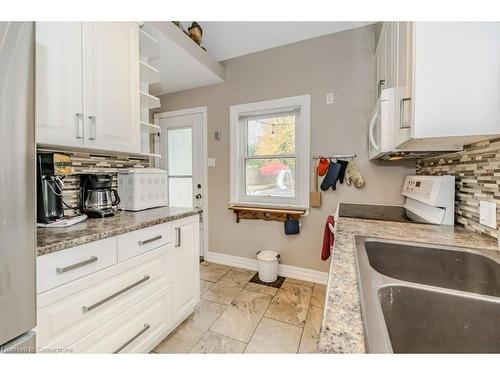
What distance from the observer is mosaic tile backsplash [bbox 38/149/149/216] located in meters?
1.46

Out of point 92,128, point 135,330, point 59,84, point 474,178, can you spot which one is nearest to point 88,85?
point 59,84

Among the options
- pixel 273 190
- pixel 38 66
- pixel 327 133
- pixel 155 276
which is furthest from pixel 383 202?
pixel 38 66

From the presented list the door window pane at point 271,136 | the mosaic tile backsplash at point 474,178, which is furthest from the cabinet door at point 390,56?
the door window pane at point 271,136

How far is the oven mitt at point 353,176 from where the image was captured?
2111mm

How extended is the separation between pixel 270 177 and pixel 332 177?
711 millimetres

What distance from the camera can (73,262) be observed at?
94 centimetres

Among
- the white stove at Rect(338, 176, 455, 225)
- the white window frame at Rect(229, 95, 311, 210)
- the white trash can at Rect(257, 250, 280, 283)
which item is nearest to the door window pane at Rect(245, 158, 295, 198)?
the white window frame at Rect(229, 95, 311, 210)

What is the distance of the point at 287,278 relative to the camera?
243 centimetres

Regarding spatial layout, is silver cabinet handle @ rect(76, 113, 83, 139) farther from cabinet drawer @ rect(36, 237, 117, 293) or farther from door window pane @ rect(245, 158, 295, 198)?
door window pane @ rect(245, 158, 295, 198)

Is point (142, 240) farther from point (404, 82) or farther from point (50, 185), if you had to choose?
point (404, 82)

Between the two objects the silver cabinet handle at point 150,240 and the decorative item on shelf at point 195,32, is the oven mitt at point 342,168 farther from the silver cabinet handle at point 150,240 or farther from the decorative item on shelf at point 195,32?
the decorative item on shelf at point 195,32

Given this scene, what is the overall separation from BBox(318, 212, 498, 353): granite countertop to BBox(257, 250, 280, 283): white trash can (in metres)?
1.15

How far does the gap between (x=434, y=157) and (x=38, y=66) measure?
8.18ft

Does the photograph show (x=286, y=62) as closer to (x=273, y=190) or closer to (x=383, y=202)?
(x=273, y=190)
